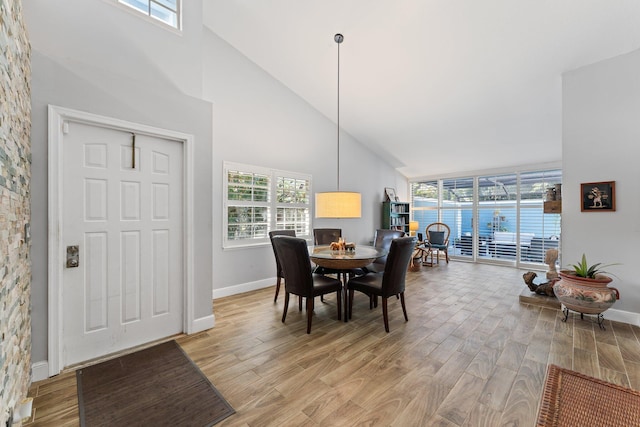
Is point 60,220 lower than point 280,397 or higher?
higher

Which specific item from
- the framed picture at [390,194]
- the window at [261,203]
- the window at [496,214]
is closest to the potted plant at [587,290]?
the window at [496,214]

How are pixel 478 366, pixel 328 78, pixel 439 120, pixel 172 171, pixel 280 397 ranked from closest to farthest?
pixel 280 397 < pixel 478 366 < pixel 172 171 < pixel 328 78 < pixel 439 120

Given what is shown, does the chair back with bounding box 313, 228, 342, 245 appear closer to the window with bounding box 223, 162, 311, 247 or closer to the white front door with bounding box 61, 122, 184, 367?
the window with bounding box 223, 162, 311, 247

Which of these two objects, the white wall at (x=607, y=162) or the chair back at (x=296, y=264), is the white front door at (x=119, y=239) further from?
the white wall at (x=607, y=162)

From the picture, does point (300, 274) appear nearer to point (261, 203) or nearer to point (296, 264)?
point (296, 264)

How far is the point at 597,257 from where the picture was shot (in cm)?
312

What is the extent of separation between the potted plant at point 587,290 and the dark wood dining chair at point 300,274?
2.61 metres

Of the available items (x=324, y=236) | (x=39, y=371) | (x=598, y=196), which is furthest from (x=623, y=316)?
(x=39, y=371)

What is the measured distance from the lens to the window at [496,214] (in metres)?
5.77

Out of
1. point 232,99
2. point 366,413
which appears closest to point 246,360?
point 366,413

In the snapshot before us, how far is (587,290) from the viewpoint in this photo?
2801 millimetres

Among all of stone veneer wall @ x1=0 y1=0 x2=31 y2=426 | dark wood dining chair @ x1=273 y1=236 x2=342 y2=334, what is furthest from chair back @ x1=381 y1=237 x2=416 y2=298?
stone veneer wall @ x1=0 y1=0 x2=31 y2=426

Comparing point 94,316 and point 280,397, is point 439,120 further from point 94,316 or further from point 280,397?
point 94,316

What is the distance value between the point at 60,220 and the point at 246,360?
6.24 ft
